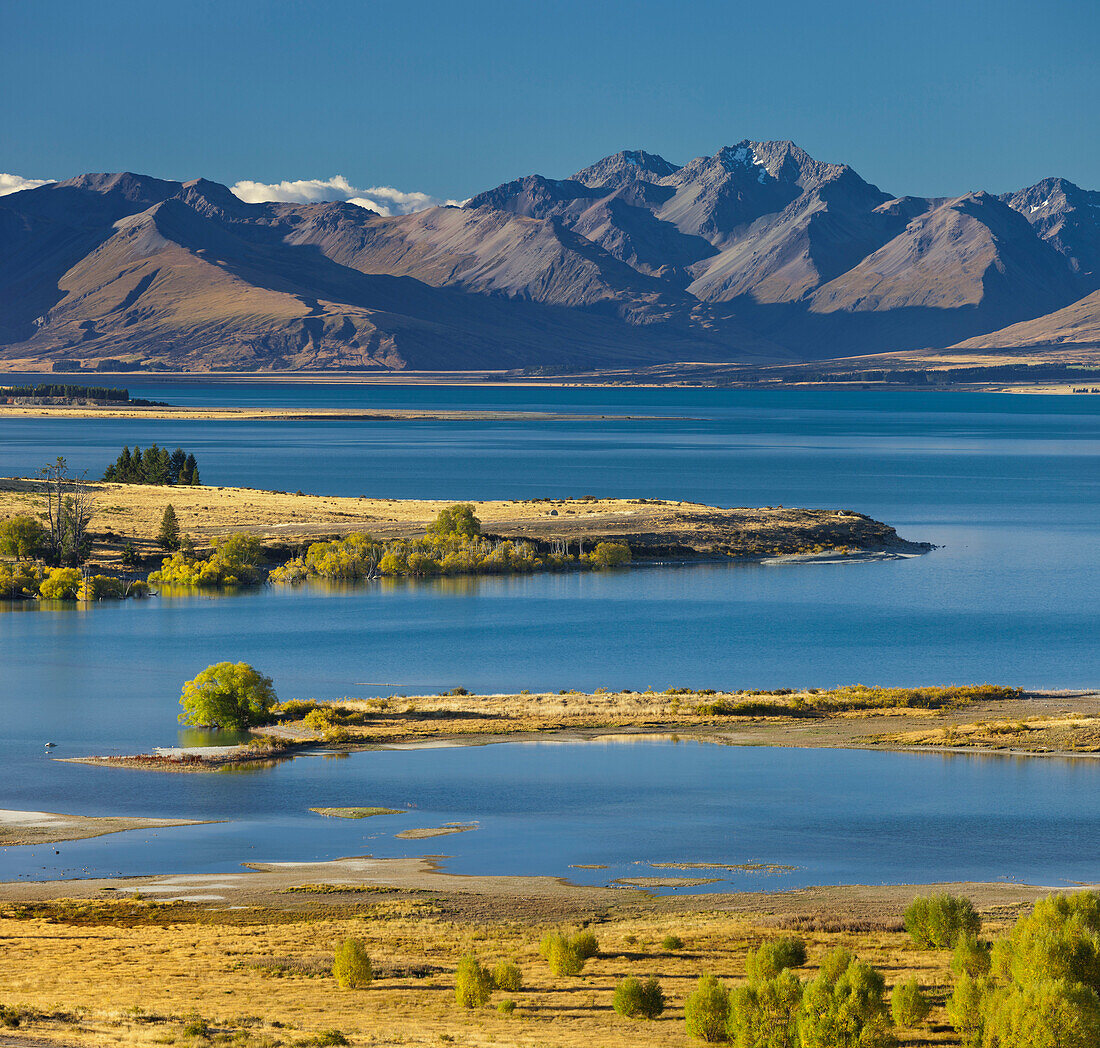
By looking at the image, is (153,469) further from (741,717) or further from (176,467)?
(741,717)

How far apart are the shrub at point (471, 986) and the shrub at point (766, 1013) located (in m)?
4.72

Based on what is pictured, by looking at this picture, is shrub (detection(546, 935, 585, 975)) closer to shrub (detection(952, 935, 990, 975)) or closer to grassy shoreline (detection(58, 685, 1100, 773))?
shrub (detection(952, 935, 990, 975))

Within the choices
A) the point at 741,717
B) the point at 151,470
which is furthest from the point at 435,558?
the point at 741,717

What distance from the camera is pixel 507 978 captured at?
28.9 meters

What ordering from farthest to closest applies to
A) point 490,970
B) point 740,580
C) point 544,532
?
point 544,532, point 740,580, point 490,970

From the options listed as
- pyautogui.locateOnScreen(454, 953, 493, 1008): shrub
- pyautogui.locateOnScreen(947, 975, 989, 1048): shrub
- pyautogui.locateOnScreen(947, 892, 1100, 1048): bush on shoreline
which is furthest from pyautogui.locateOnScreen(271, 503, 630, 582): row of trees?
pyautogui.locateOnScreen(947, 975, 989, 1048): shrub

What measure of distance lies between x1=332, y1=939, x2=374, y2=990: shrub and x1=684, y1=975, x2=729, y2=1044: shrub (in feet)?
21.2

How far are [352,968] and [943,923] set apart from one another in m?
11.6

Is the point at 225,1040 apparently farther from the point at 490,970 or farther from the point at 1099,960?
the point at 1099,960

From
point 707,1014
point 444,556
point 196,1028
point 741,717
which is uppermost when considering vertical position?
point 444,556

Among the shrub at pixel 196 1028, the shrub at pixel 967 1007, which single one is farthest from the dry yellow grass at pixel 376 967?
the shrub at pixel 967 1007

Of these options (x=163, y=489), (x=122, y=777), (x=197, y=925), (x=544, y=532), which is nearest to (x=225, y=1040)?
(x=197, y=925)

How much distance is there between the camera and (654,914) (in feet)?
114

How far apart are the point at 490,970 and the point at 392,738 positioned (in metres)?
27.2
